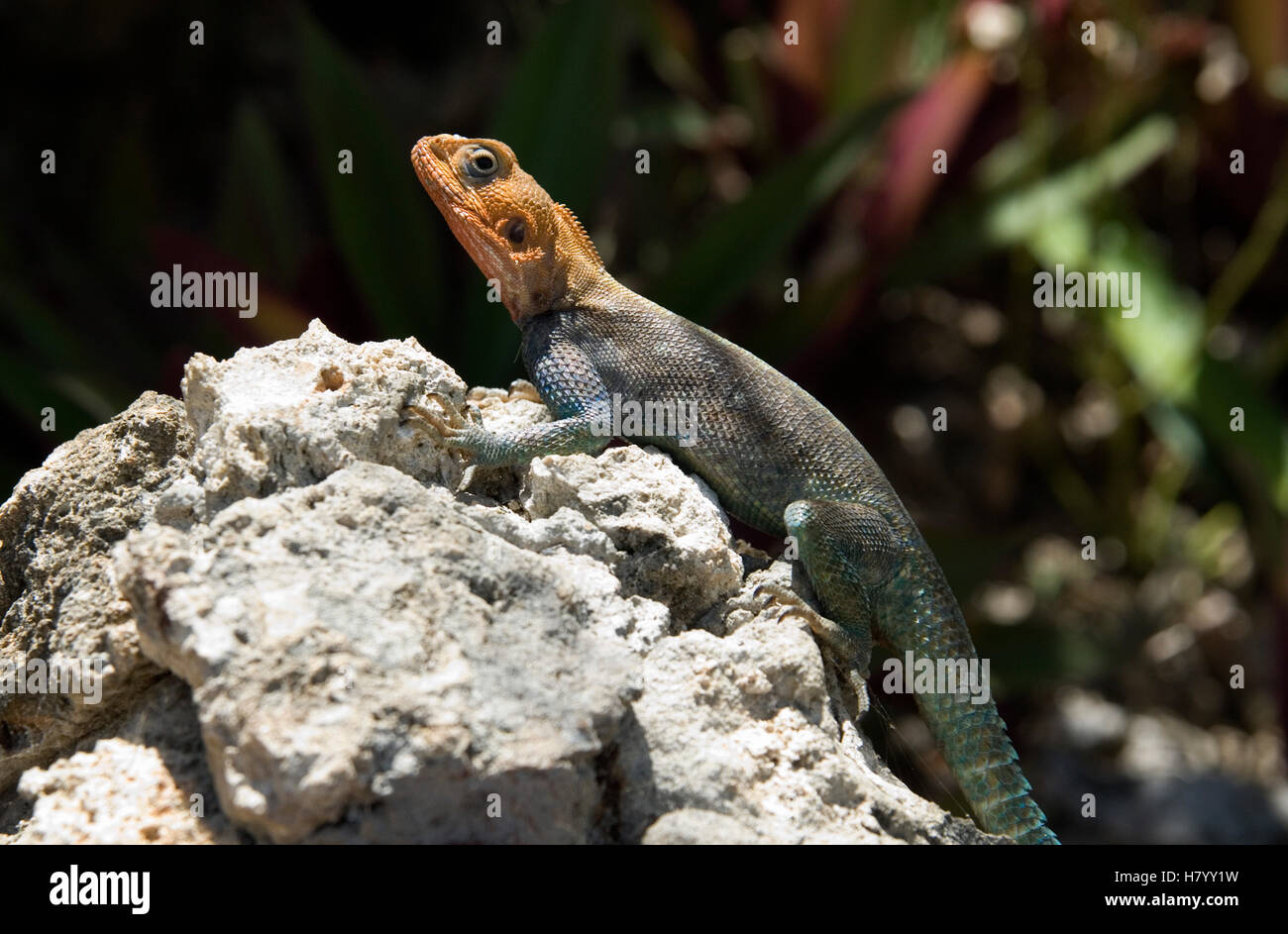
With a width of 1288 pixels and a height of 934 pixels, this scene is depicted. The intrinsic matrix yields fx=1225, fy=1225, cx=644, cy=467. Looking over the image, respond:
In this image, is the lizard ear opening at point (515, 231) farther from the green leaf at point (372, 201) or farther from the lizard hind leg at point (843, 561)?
the green leaf at point (372, 201)

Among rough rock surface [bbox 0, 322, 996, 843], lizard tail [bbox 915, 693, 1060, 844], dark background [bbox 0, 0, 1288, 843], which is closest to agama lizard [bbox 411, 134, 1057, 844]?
lizard tail [bbox 915, 693, 1060, 844]

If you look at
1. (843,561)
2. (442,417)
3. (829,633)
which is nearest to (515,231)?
(442,417)

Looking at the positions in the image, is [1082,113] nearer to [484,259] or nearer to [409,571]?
[484,259]

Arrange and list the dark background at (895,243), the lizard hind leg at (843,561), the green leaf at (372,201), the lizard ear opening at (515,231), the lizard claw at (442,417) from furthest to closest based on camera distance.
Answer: the dark background at (895,243) < the green leaf at (372,201) < the lizard ear opening at (515,231) < the lizard hind leg at (843,561) < the lizard claw at (442,417)

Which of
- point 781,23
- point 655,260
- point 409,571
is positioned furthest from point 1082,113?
point 409,571

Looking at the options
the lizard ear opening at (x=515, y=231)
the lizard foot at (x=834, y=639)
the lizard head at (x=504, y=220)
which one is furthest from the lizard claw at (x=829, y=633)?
the lizard ear opening at (x=515, y=231)
